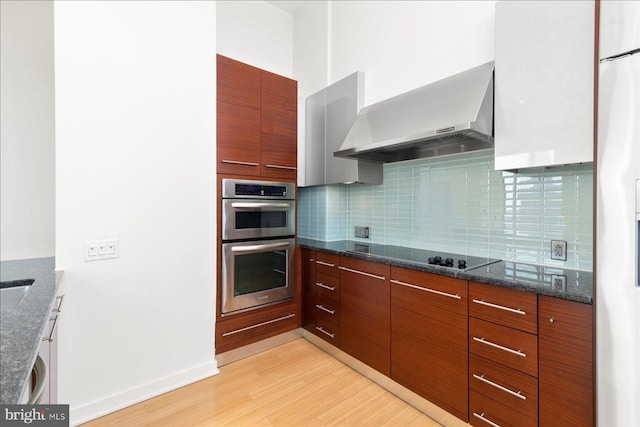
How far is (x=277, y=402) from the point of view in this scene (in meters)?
1.96

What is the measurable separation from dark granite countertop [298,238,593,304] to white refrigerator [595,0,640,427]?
14 cm

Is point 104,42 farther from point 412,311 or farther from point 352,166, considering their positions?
point 412,311

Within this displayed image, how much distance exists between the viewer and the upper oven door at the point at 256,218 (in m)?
2.39

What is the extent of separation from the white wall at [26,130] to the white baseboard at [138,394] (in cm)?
105

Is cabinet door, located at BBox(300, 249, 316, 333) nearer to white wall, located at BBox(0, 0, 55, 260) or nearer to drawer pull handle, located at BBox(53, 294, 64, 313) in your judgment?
drawer pull handle, located at BBox(53, 294, 64, 313)

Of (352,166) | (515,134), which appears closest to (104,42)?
(352,166)

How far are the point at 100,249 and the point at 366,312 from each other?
5.84ft

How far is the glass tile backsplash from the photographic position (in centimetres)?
168

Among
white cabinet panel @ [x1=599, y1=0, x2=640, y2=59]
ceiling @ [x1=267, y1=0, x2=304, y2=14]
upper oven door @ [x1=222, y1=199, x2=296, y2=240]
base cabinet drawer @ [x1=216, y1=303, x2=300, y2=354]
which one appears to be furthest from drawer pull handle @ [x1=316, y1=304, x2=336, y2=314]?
ceiling @ [x1=267, y1=0, x2=304, y2=14]

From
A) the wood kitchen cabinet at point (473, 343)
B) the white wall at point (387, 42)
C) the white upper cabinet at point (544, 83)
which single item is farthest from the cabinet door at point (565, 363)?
the white wall at point (387, 42)

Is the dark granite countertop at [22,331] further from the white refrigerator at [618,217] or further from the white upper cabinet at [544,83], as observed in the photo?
the white upper cabinet at [544,83]

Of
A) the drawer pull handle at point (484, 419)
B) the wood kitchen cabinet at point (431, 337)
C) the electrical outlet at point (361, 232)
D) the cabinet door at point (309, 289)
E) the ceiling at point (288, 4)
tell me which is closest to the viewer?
the drawer pull handle at point (484, 419)

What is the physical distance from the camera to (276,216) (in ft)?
8.79

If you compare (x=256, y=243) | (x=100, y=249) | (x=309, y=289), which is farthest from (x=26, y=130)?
(x=309, y=289)
